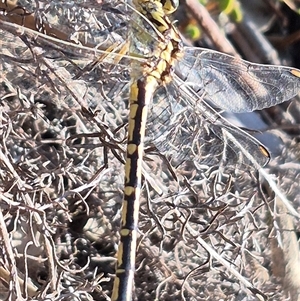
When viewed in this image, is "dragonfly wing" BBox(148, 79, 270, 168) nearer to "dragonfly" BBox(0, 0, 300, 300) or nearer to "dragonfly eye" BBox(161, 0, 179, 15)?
"dragonfly" BBox(0, 0, 300, 300)

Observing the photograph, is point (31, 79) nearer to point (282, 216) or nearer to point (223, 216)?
point (223, 216)

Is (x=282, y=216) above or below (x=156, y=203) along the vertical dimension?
below

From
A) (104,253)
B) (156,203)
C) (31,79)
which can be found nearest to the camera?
(31,79)

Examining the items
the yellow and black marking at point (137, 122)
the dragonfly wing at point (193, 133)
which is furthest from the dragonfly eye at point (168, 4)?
the dragonfly wing at point (193, 133)

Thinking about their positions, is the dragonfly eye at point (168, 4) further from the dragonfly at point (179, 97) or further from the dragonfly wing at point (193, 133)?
the dragonfly wing at point (193, 133)

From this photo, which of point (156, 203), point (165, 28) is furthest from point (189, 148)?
point (165, 28)

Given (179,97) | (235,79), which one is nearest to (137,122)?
(179,97)

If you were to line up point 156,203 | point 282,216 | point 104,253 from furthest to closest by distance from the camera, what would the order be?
1. point 282,216
2. point 104,253
3. point 156,203
